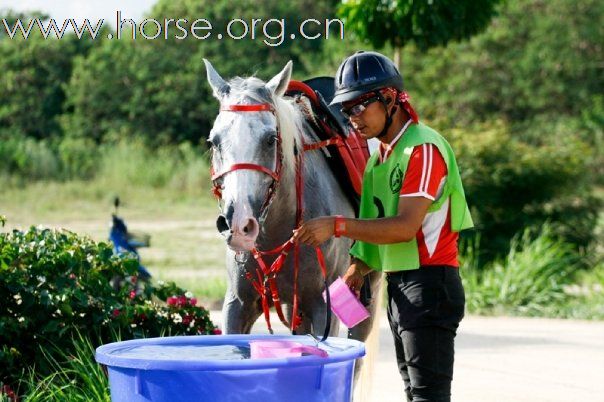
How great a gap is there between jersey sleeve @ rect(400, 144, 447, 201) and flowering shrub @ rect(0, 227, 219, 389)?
2.44m

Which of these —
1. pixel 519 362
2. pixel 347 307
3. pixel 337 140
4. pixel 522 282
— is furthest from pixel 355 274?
pixel 522 282

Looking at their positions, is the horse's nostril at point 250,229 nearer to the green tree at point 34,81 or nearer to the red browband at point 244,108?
the red browband at point 244,108

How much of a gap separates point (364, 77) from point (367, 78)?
0.01 m

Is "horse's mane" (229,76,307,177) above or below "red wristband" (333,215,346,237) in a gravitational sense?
above

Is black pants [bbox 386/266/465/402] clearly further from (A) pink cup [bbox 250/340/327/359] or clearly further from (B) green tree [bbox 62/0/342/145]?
(B) green tree [bbox 62/0/342/145]

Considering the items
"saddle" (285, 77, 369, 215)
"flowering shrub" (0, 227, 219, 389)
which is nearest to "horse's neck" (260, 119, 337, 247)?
"saddle" (285, 77, 369, 215)

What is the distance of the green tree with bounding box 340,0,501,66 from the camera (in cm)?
1092

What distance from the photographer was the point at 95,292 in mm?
6281

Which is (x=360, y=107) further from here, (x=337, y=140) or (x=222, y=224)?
(x=337, y=140)

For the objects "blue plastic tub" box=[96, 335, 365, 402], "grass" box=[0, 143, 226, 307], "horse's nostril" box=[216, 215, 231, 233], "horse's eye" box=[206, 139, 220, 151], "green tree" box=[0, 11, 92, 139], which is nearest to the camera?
"blue plastic tub" box=[96, 335, 365, 402]

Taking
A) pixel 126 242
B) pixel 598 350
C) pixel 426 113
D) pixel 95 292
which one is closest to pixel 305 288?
pixel 95 292

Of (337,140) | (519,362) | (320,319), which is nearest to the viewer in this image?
(320,319)

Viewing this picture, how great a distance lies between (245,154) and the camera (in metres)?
4.40

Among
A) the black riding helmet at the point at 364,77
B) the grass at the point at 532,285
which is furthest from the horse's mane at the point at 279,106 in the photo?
the grass at the point at 532,285
